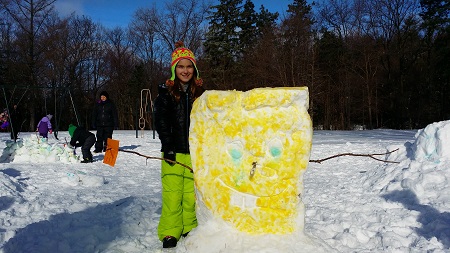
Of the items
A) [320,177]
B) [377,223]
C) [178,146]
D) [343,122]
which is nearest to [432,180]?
[377,223]

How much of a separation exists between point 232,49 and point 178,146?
31.3 metres

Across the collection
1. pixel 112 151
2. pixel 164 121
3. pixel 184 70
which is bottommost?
pixel 112 151

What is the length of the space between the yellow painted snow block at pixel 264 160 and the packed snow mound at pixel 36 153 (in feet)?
25.0

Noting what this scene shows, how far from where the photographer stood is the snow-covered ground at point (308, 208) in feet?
11.2

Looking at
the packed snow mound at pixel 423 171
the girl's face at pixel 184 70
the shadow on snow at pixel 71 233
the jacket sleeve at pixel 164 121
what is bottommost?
the shadow on snow at pixel 71 233

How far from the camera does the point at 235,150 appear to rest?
2400 mm

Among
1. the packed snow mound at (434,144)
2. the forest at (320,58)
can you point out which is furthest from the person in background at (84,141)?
the forest at (320,58)

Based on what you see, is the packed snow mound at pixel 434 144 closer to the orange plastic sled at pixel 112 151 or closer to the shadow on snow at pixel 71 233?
the shadow on snow at pixel 71 233

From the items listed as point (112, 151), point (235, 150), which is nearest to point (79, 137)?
point (112, 151)

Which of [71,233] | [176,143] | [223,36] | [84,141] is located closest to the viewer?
[176,143]

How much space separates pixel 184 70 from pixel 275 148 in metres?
1.45

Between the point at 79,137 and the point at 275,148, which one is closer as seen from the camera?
the point at 275,148

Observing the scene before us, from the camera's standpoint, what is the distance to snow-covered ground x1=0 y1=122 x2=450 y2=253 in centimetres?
341

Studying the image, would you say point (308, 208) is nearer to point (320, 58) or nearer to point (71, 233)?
point (71, 233)
